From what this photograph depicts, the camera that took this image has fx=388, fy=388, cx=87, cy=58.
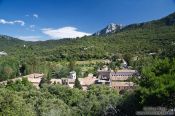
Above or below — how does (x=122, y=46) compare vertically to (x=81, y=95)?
above

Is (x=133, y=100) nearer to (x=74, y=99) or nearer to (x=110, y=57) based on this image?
(x=74, y=99)

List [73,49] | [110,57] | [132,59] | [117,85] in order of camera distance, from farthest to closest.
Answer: [73,49]
[110,57]
[132,59]
[117,85]

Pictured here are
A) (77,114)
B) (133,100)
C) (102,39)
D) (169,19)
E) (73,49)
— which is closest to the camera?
(133,100)

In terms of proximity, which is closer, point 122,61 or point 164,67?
point 164,67

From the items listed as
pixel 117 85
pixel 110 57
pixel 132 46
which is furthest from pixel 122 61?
pixel 117 85

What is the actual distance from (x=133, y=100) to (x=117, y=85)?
29.8 meters

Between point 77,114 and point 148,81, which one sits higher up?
point 148,81

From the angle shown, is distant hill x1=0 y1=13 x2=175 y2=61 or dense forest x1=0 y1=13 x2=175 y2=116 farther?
distant hill x1=0 y1=13 x2=175 y2=61

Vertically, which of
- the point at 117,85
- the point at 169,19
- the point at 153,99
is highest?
the point at 169,19

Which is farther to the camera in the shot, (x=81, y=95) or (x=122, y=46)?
(x=122, y=46)

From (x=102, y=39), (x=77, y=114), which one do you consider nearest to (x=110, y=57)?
(x=102, y=39)

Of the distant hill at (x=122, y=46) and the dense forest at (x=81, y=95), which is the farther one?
the distant hill at (x=122, y=46)

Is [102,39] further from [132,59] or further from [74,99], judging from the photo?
[74,99]

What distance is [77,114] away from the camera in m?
21.9
